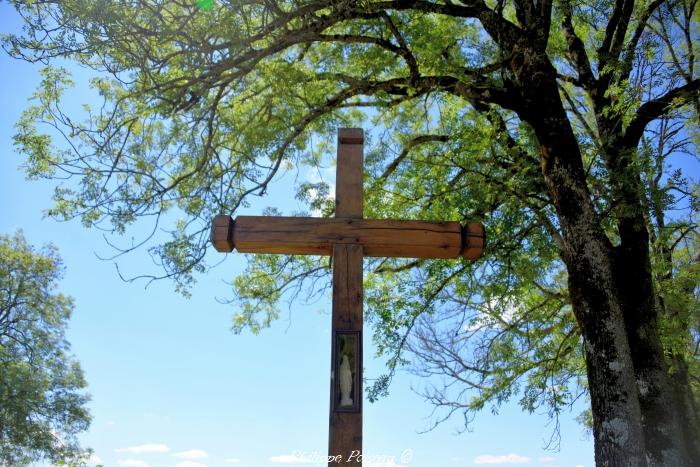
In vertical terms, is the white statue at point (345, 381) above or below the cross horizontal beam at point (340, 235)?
below

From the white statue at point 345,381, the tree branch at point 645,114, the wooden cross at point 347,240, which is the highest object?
the tree branch at point 645,114

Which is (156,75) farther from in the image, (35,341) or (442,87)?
(35,341)

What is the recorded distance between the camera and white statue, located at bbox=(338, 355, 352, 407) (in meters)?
3.30

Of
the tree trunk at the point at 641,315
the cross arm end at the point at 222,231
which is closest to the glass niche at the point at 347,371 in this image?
the cross arm end at the point at 222,231

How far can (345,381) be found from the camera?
132 inches

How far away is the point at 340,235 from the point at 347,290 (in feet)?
1.26

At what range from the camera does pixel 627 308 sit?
632cm

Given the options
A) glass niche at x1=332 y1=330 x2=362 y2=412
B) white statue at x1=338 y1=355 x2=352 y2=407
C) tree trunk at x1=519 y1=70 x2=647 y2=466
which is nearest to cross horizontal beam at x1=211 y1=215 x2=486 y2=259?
glass niche at x1=332 y1=330 x2=362 y2=412

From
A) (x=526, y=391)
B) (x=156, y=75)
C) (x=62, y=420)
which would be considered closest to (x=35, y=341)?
(x=62, y=420)

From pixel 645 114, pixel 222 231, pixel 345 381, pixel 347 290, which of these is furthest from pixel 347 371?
pixel 645 114

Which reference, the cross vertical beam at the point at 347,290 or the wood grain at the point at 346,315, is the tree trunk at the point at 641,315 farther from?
the wood grain at the point at 346,315

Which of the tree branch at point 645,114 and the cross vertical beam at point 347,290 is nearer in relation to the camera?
the cross vertical beam at point 347,290

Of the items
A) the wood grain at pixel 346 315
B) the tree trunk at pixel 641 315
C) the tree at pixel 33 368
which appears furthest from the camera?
the tree at pixel 33 368

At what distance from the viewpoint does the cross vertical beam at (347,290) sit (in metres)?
3.21
